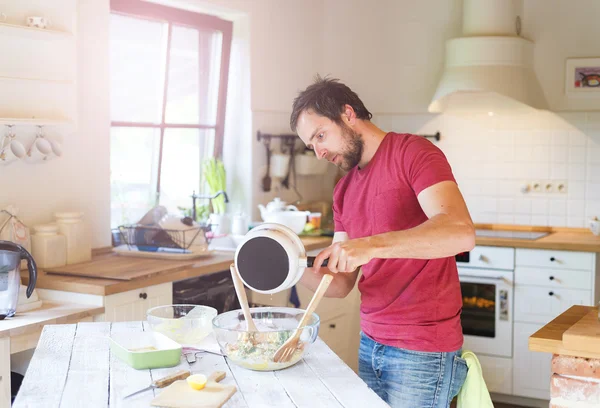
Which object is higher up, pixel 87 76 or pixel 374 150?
pixel 87 76

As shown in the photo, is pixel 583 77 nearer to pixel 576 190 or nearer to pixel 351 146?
pixel 576 190

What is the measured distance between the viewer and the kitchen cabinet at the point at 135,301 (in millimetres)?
3328

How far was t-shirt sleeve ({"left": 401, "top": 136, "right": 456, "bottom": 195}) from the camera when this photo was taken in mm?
2229

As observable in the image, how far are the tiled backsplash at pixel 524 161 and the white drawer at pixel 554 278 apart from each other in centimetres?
61

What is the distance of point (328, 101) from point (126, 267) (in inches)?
64.1

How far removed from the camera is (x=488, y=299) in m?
5.10

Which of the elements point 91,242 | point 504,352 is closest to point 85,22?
point 91,242

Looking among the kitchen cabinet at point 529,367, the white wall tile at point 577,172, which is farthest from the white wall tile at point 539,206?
the kitchen cabinet at point 529,367

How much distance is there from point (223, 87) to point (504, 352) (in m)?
2.50

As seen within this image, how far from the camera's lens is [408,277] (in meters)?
2.43

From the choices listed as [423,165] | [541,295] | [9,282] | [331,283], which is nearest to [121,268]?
[9,282]

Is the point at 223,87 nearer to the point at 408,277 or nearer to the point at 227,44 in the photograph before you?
the point at 227,44

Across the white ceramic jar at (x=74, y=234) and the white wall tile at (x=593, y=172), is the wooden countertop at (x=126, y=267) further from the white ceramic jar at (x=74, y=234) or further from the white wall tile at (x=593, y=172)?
the white wall tile at (x=593, y=172)

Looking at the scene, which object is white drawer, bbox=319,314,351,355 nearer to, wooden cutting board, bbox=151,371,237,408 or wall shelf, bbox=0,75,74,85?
wall shelf, bbox=0,75,74,85
